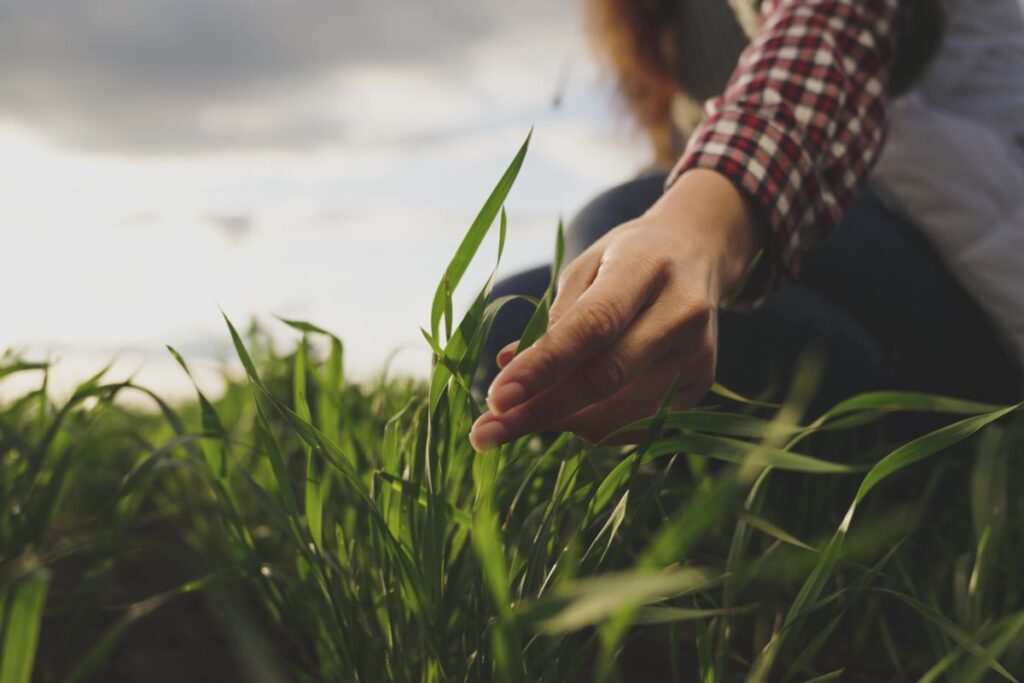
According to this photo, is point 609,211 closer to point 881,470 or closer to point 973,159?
point 973,159

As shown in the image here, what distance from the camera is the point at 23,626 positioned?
478mm

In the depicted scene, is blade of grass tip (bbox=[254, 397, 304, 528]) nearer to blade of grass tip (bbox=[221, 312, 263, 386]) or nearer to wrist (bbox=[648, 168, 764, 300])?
blade of grass tip (bbox=[221, 312, 263, 386])

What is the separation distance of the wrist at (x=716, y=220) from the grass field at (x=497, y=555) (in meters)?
0.15

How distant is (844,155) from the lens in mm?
1111

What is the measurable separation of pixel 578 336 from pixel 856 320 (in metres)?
1.04

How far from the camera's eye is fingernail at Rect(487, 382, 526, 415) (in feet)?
1.81

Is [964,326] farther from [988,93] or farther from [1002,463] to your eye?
[1002,463]

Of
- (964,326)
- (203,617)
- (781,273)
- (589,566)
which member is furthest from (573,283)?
(964,326)

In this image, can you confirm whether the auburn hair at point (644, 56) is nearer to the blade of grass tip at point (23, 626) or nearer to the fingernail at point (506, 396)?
the fingernail at point (506, 396)

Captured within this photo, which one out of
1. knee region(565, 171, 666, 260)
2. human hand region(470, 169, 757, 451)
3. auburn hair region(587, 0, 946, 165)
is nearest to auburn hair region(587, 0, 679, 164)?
auburn hair region(587, 0, 946, 165)

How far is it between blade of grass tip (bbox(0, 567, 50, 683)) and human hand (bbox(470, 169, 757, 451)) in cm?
26

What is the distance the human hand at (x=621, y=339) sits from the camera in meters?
0.57

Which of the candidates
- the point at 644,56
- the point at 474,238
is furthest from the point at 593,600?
the point at 644,56

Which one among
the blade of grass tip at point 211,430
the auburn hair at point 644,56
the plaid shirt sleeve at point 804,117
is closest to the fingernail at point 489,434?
the blade of grass tip at point 211,430
